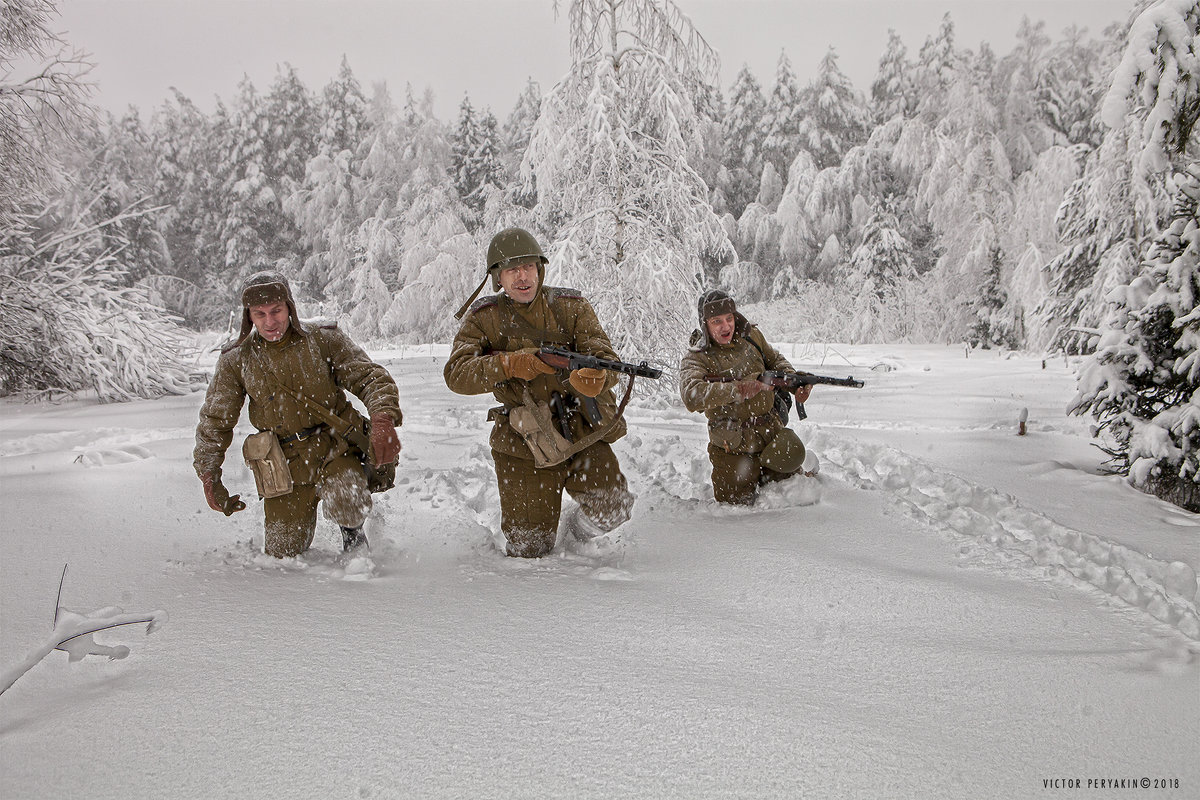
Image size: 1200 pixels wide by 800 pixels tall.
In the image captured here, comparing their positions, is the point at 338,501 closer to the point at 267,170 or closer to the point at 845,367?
the point at 845,367

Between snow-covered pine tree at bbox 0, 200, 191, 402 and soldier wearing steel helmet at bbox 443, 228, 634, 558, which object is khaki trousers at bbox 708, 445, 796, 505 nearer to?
soldier wearing steel helmet at bbox 443, 228, 634, 558

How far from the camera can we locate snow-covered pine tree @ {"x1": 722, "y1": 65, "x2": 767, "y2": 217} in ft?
92.4

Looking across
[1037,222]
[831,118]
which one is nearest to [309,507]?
[1037,222]

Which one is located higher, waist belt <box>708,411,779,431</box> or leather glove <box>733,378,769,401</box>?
leather glove <box>733,378,769,401</box>

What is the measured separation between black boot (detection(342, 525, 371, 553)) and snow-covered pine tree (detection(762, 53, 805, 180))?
26.8 meters

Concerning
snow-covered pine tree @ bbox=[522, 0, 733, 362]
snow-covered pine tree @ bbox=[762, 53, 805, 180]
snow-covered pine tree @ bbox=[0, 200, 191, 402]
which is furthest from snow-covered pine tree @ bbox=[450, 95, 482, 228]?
snow-covered pine tree @ bbox=[522, 0, 733, 362]

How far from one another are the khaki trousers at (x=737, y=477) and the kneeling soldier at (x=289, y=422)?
7.12ft

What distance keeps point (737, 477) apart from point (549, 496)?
1.50 m

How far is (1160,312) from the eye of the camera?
470cm

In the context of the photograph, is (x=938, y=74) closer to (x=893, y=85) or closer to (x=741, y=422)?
(x=893, y=85)

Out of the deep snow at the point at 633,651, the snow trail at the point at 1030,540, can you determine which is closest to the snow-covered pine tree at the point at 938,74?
the snow trail at the point at 1030,540

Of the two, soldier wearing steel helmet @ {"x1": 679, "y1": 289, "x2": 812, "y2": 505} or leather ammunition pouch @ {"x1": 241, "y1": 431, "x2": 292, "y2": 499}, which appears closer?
leather ammunition pouch @ {"x1": 241, "y1": 431, "x2": 292, "y2": 499}

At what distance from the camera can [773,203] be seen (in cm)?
2742

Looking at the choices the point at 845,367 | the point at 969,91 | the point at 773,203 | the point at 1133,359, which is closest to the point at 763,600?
the point at 1133,359
